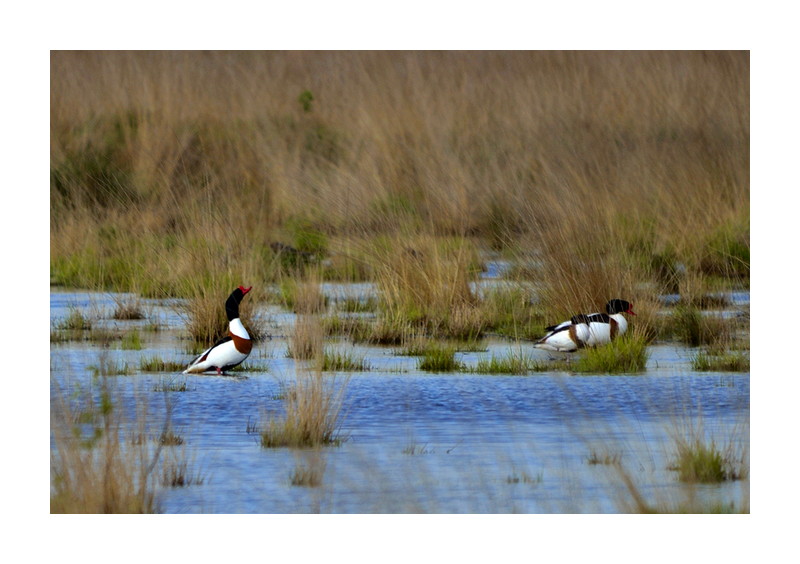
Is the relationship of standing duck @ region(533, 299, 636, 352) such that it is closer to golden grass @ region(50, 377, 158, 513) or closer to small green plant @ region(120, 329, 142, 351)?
small green plant @ region(120, 329, 142, 351)

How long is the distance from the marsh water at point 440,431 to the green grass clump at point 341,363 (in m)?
0.12

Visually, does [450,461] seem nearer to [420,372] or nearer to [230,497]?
[230,497]

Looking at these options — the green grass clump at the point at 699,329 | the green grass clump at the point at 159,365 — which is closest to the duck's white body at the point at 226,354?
the green grass clump at the point at 159,365

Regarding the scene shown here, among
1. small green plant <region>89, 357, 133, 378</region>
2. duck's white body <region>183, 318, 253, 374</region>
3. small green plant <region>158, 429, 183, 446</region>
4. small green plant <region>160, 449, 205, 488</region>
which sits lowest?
small green plant <region>160, 449, 205, 488</region>

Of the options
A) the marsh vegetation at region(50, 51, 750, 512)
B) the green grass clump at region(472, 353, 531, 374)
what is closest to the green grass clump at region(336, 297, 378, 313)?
the marsh vegetation at region(50, 51, 750, 512)

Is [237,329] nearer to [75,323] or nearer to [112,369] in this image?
[112,369]

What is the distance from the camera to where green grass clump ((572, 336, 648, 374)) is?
296 inches

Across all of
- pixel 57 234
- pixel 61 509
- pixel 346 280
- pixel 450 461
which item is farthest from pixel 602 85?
pixel 61 509

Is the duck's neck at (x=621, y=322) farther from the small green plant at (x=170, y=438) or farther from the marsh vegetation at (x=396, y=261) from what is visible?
the small green plant at (x=170, y=438)

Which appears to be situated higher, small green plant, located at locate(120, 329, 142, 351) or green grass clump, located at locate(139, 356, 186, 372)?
small green plant, located at locate(120, 329, 142, 351)

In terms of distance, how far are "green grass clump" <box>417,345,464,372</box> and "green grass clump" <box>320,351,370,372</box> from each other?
354 mm

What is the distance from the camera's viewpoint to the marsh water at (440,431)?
552 centimetres

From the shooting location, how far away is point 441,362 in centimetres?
759

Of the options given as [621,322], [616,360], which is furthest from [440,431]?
[621,322]
